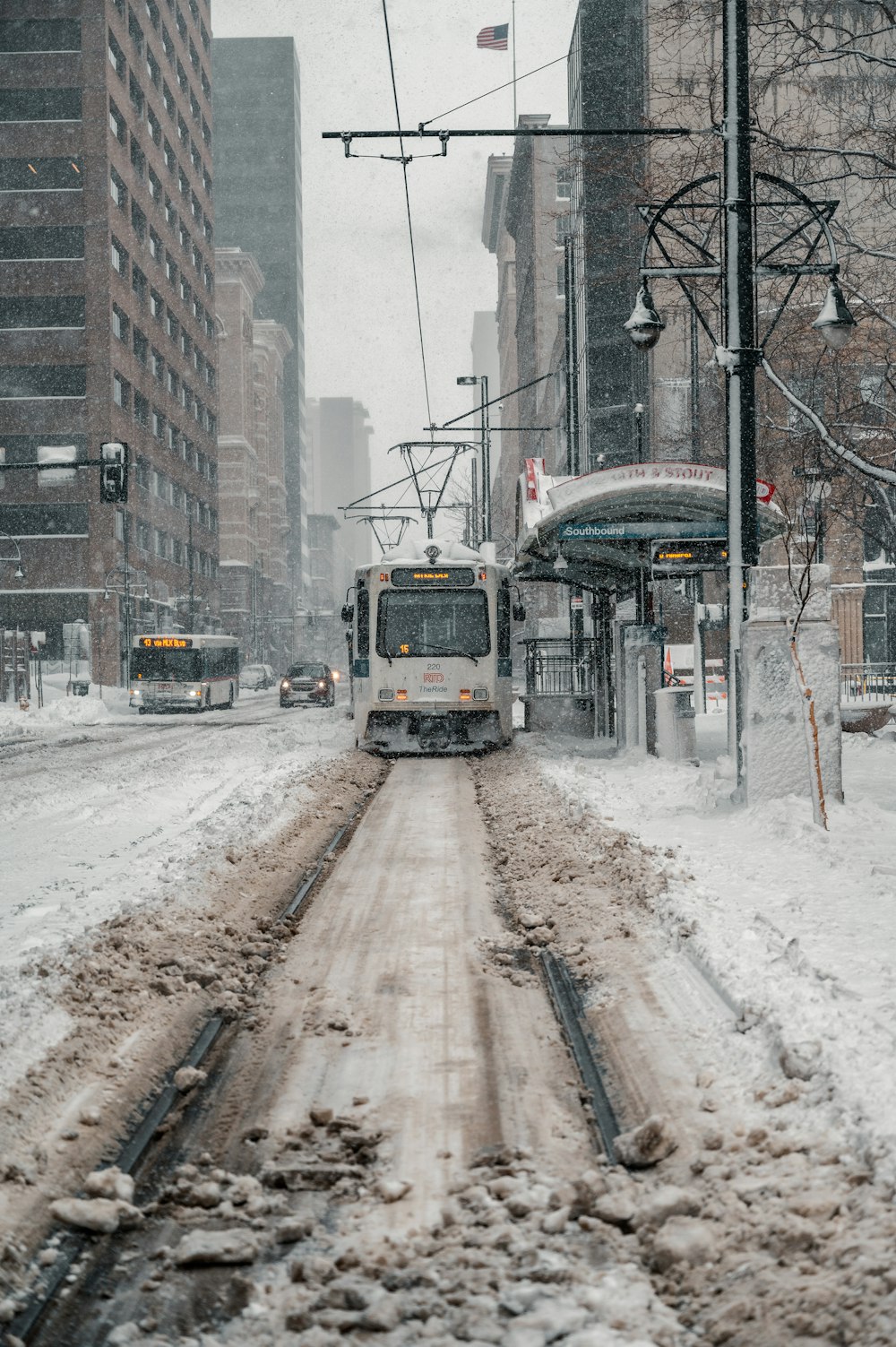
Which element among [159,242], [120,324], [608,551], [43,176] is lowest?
[608,551]

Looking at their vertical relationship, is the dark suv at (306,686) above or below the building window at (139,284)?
below

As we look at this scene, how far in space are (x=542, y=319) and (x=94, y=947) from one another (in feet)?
292

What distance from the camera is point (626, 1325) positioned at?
2.90 metres

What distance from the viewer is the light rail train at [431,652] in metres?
20.0

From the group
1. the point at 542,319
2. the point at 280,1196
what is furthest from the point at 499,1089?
the point at 542,319

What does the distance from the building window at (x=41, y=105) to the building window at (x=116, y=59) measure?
3158mm

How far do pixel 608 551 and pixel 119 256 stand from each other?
2266 inches

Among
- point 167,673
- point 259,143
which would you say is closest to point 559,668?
point 167,673

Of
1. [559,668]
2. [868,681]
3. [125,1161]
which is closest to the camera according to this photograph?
[125,1161]

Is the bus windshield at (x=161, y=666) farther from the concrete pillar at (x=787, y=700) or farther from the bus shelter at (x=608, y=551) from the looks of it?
the concrete pillar at (x=787, y=700)

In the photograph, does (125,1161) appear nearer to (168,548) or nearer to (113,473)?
(113,473)

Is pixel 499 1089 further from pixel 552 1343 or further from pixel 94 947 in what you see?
pixel 94 947

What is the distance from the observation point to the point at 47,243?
6506 cm

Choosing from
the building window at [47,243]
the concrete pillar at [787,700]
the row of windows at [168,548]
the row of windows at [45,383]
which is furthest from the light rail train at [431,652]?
the building window at [47,243]
